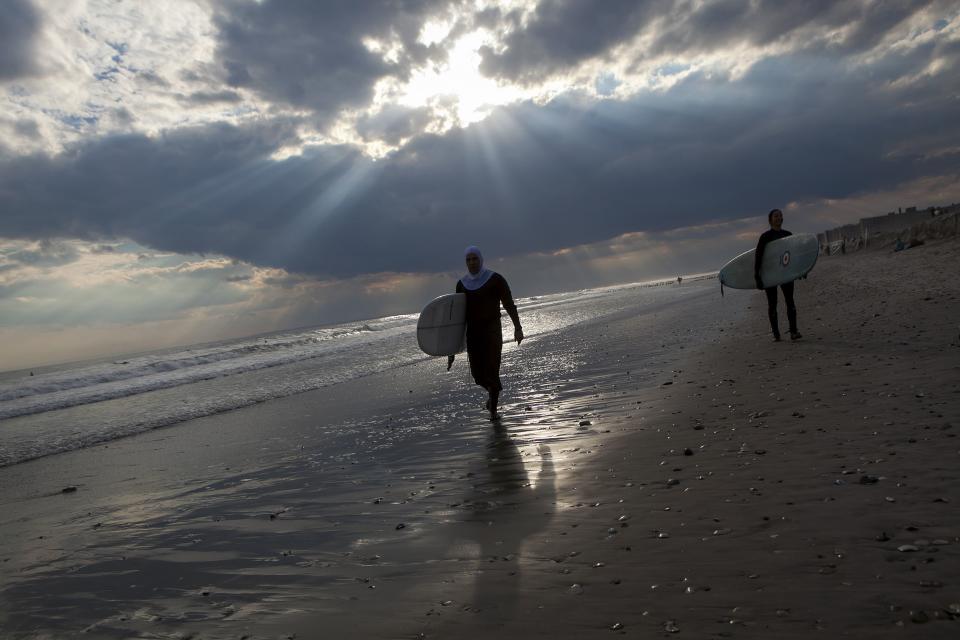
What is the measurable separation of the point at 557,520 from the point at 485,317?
475 centimetres

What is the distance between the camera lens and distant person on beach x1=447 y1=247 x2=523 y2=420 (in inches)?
351

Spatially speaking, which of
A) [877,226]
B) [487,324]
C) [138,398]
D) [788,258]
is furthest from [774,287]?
[877,226]

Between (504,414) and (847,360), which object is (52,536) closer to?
(504,414)

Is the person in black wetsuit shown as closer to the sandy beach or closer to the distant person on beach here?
the sandy beach

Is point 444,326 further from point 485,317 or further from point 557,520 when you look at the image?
point 557,520

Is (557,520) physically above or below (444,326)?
below

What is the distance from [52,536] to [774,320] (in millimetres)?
12618

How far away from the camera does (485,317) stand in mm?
8906

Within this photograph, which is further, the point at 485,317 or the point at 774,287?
the point at 774,287

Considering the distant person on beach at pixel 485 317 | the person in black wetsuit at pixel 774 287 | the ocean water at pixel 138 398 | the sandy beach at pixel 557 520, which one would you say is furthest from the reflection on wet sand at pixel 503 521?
the ocean water at pixel 138 398

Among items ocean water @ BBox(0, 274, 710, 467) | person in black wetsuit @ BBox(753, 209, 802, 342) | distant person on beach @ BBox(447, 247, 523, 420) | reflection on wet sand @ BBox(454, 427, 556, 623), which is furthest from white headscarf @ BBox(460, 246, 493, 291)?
ocean water @ BBox(0, 274, 710, 467)

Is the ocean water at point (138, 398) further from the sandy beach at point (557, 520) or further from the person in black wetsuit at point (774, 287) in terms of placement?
the person in black wetsuit at point (774, 287)

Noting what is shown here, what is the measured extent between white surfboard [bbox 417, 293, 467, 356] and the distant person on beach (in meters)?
0.84

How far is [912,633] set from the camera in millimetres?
2443
